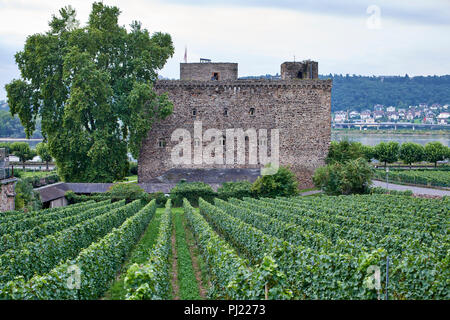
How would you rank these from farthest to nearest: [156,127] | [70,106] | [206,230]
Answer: [156,127] → [70,106] → [206,230]

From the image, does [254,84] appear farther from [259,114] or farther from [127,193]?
[127,193]

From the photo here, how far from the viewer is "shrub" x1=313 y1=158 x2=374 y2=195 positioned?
37.4 meters

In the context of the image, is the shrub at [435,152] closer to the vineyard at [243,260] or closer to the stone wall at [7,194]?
the vineyard at [243,260]

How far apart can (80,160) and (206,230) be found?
24515 mm

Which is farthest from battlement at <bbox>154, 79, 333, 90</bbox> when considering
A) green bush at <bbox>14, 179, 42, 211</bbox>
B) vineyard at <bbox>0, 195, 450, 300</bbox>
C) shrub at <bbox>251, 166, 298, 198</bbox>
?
vineyard at <bbox>0, 195, 450, 300</bbox>

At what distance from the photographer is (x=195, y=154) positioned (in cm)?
4338

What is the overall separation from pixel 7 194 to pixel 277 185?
1934 cm

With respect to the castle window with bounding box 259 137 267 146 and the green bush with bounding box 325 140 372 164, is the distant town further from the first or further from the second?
the castle window with bounding box 259 137 267 146

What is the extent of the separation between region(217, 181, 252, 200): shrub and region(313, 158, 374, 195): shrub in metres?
5.74

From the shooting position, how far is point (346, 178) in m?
37.6

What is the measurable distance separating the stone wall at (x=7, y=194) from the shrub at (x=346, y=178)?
74.5ft

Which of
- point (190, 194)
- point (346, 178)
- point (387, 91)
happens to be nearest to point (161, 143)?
point (190, 194)
